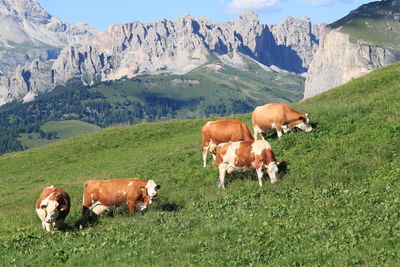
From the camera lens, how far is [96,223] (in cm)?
2016

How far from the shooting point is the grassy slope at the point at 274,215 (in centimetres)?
1255

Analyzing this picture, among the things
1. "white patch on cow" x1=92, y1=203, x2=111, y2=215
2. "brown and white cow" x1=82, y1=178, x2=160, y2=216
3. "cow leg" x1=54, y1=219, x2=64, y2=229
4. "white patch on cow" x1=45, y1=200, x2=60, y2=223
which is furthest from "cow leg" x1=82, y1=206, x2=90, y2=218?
"white patch on cow" x1=45, y1=200, x2=60, y2=223

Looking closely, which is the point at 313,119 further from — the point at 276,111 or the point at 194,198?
the point at 194,198

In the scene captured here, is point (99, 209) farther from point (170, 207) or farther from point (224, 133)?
point (224, 133)

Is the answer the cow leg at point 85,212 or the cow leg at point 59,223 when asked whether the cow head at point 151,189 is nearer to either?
the cow leg at point 85,212

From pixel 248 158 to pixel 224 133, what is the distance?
4804 mm

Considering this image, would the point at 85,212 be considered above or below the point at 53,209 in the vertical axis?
below

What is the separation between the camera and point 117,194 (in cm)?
2047

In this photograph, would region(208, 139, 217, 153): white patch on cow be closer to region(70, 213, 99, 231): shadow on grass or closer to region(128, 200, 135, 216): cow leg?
region(128, 200, 135, 216): cow leg

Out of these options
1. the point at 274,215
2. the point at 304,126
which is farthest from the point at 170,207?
the point at 304,126

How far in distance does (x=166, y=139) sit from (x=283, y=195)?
133 ft

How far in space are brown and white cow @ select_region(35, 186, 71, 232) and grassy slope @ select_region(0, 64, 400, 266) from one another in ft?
2.01

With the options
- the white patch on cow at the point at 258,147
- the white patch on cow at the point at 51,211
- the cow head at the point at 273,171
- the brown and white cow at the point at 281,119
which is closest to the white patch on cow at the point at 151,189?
the white patch on cow at the point at 51,211

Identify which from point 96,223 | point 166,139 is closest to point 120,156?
point 166,139
